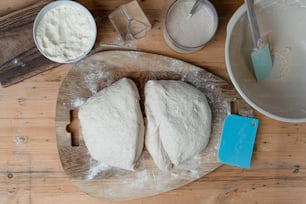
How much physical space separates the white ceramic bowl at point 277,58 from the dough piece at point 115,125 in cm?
28

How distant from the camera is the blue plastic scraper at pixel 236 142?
3.93 ft

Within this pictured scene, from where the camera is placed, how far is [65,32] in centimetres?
114

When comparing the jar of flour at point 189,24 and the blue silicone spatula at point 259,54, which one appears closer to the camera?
the blue silicone spatula at point 259,54

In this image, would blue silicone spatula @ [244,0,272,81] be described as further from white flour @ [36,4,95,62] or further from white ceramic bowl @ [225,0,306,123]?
white flour @ [36,4,95,62]

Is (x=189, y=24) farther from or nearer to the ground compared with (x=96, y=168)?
farther from the ground

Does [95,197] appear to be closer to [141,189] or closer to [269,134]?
[141,189]

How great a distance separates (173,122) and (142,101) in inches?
4.7

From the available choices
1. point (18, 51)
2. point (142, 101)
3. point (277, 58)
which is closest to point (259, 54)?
point (277, 58)

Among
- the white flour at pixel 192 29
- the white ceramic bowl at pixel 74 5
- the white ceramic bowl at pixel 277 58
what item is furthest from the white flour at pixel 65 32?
the white ceramic bowl at pixel 277 58

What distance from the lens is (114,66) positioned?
119cm

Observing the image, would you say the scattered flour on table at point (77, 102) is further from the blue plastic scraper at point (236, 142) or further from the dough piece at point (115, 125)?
the blue plastic scraper at point (236, 142)

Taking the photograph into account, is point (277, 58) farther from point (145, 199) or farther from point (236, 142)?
point (145, 199)

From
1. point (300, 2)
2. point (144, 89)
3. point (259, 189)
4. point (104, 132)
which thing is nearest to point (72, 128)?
point (104, 132)

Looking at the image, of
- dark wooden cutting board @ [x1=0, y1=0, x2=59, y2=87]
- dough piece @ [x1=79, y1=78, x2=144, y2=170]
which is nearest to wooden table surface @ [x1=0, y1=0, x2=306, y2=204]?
dark wooden cutting board @ [x1=0, y1=0, x2=59, y2=87]
